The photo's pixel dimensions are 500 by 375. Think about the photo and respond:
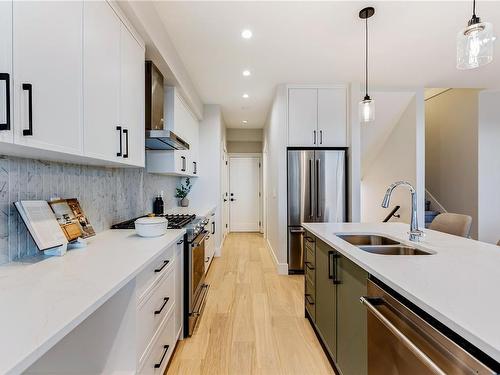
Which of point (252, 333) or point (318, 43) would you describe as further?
point (318, 43)

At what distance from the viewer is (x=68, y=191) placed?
1.62 m

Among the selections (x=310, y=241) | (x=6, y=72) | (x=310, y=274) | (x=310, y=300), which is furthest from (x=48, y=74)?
(x=310, y=300)

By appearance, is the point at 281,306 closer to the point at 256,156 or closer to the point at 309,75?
the point at 309,75

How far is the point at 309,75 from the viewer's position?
3455mm

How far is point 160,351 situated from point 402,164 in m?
4.23

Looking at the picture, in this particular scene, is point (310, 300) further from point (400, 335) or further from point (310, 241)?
point (400, 335)

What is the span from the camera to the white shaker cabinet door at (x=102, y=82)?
1.32 m

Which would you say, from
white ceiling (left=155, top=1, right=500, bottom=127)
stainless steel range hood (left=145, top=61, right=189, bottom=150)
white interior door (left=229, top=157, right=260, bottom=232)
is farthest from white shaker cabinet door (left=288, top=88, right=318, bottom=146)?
white interior door (left=229, top=157, right=260, bottom=232)

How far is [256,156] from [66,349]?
5.87 m

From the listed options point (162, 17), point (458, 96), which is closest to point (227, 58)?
point (162, 17)

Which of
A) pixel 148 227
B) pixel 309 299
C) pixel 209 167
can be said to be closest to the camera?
pixel 148 227

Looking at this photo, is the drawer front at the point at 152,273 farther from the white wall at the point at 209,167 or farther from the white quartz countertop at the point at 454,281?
the white wall at the point at 209,167

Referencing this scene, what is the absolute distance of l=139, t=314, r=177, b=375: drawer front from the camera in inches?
51.6

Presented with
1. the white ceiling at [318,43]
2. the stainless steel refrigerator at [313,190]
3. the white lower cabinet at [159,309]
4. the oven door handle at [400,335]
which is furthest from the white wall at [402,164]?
the white lower cabinet at [159,309]
